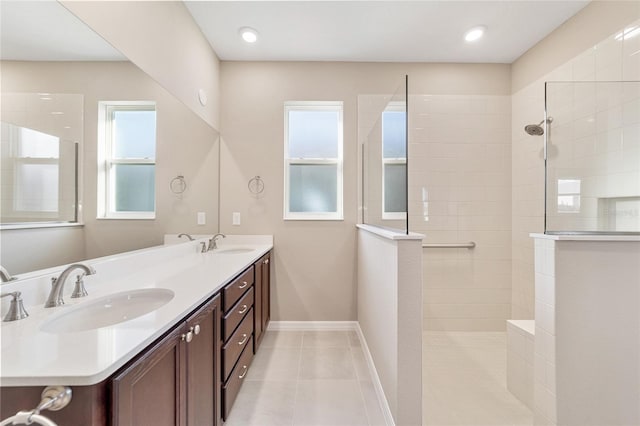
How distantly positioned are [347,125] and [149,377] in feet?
8.49

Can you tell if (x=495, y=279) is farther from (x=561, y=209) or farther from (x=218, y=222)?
(x=218, y=222)

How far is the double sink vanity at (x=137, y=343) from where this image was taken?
0.62 m

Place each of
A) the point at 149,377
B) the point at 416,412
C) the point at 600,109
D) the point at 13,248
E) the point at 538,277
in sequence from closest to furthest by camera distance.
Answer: the point at 149,377, the point at 13,248, the point at 416,412, the point at 538,277, the point at 600,109

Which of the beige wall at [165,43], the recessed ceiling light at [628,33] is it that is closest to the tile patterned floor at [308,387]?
the beige wall at [165,43]

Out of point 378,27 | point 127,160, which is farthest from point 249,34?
point 127,160

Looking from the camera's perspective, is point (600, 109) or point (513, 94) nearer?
point (600, 109)

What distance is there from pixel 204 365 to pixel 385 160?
162cm

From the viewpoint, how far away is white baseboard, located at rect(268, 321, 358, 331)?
278cm

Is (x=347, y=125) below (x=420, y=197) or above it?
above

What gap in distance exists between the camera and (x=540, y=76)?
8.16 feet

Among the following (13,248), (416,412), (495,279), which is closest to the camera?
(13,248)

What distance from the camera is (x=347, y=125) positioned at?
2812 millimetres

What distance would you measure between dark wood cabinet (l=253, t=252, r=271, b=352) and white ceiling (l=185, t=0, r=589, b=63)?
80.1 inches

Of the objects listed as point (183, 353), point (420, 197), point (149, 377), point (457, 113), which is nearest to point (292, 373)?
point (183, 353)
